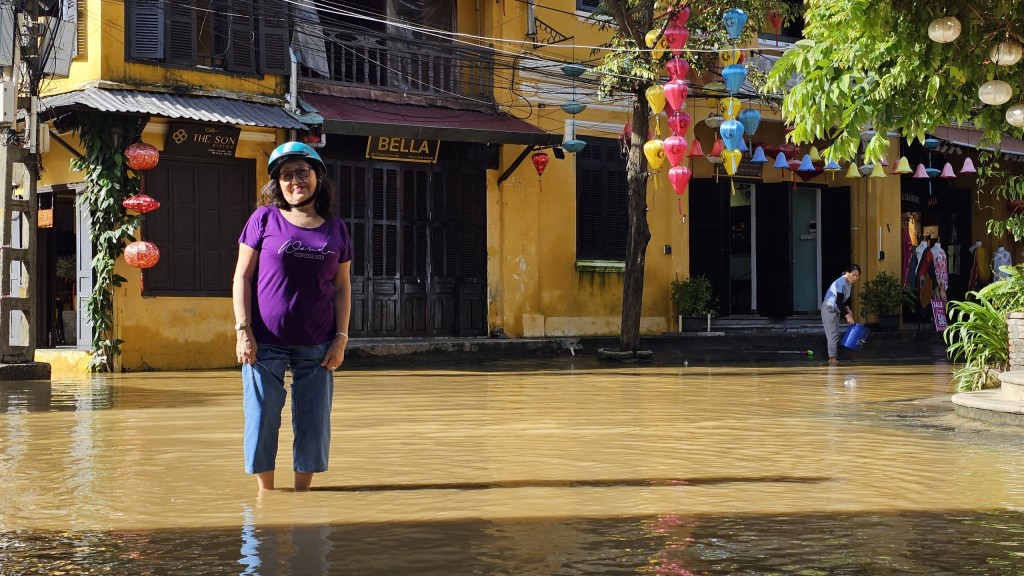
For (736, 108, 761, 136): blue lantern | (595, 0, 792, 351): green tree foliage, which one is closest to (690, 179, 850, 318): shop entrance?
(595, 0, 792, 351): green tree foliage

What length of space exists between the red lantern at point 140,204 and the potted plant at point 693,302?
32.6 ft

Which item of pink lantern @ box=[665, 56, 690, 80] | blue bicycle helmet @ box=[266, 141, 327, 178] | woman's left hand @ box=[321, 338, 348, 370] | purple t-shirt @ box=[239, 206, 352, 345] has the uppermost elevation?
pink lantern @ box=[665, 56, 690, 80]

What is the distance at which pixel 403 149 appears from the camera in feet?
67.6

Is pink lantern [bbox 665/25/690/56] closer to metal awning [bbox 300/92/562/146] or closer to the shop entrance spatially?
metal awning [bbox 300/92/562/146]

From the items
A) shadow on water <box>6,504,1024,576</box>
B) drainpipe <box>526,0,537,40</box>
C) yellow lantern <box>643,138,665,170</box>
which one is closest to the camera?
shadow on water <box>6,504,1024,576</box>

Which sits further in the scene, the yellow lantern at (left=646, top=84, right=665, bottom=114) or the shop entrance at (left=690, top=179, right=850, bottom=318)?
the shop entrance at (left=690, top=179, right=850, bottom=318)

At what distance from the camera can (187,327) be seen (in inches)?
719

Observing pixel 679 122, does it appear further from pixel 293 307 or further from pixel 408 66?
pixel 293 307

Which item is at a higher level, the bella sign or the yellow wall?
the bella sign

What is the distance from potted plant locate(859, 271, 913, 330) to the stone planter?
45.2 ft

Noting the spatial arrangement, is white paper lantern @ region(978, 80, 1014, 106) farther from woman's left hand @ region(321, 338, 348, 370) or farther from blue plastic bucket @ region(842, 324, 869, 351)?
blue plastic bucket @ region(842, 324, 869, 351)

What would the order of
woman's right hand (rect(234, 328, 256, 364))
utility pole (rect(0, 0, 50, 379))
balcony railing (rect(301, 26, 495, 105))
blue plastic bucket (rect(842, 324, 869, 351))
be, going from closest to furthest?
woman's right hand (rect(234, 328, 256, 364)) < utility pole (rect(0, 0, 50, 379)) < blue plastic bucket (rect(842, 324, 869, 351)) < balcony railing (rect(301, 26, 495, 105))

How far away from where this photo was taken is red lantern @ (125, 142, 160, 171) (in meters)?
17.0

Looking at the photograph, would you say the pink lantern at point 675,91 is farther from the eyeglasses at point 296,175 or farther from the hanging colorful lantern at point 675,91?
the eyeglasses at point 296,175
